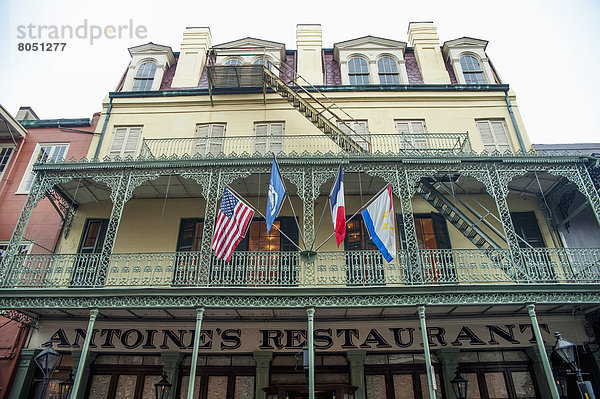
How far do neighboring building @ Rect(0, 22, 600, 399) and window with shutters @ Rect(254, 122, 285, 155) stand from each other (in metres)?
0.06

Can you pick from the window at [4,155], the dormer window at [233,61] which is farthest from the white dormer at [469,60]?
the window at [4,155]

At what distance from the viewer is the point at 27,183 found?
1500 centimetres

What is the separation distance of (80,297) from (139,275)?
7.83 ft

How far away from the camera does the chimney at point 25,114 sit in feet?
56.3

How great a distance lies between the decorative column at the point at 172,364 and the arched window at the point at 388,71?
13.8 m

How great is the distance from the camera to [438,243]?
1327 centimetres

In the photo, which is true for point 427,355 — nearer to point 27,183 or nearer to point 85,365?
point 85,365

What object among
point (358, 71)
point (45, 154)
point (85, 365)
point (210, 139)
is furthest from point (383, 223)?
point (45, 154)

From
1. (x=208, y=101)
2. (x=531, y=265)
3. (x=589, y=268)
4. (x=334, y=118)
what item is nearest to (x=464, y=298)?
(x=531, y=265)

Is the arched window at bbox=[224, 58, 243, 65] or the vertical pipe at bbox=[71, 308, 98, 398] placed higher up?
the arched window at bbox=[224, 58, 243, 65]

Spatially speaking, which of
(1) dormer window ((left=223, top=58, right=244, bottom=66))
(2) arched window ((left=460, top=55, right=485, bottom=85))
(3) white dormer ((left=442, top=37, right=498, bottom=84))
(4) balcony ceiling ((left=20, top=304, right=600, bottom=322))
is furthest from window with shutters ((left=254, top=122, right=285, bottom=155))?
(2) arched window ((left=460, top=55, right=485, bottom=85))

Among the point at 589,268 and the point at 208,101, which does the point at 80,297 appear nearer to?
the point at 208,101

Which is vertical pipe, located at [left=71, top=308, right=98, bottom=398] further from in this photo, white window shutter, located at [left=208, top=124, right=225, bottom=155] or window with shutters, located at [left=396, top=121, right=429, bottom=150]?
window with shutters, located at [left=396, top=121, right=429, bottom=150]

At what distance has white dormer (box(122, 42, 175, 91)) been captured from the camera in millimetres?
17094
